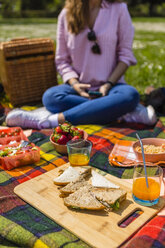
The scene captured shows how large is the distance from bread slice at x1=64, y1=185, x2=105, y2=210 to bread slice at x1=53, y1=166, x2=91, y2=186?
0.15 metres

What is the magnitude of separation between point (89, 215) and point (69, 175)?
0.38 meters

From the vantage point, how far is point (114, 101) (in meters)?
3.45

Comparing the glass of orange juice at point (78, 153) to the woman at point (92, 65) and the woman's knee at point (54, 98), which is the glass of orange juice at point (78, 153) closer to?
the woman at point (92, 65)

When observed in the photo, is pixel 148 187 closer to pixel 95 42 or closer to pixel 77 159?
pixel 77 159

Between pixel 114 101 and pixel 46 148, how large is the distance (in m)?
0.99

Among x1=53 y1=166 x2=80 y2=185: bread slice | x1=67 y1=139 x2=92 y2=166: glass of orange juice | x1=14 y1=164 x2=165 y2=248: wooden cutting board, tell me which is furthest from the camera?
x1=67 y1=139 x2=92 y2=166: glass of orange juice

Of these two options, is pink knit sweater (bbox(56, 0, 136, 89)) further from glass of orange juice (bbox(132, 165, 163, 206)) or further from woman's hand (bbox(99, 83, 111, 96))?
glass of orange juice (bbox(132, 165, 163, 206))

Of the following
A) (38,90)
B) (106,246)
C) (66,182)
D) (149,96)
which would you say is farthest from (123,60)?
(106,246)

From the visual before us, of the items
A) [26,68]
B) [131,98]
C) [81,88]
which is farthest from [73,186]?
[26,68]

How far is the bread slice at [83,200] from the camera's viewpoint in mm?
1791

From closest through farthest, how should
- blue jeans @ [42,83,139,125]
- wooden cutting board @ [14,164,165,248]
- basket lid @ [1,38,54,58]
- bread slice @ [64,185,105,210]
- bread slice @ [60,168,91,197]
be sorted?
wooden cutting board @ [14,164,165,248]
bread slice @ [64,185,105,210]
bread slice @ [60,168,91,197]
blue jeans @ [42,83,139,125]
basket lid @ [1,38,54,58]

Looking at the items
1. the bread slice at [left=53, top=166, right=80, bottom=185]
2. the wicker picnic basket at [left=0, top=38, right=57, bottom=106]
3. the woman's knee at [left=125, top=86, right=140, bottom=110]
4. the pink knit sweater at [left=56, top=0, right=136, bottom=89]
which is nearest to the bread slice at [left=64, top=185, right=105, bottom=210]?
the bread slice at [left=53, top=166, right=80, bottom=185]

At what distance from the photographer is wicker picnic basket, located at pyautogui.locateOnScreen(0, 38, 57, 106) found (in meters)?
4.30

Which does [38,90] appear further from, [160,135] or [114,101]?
[160,135]
